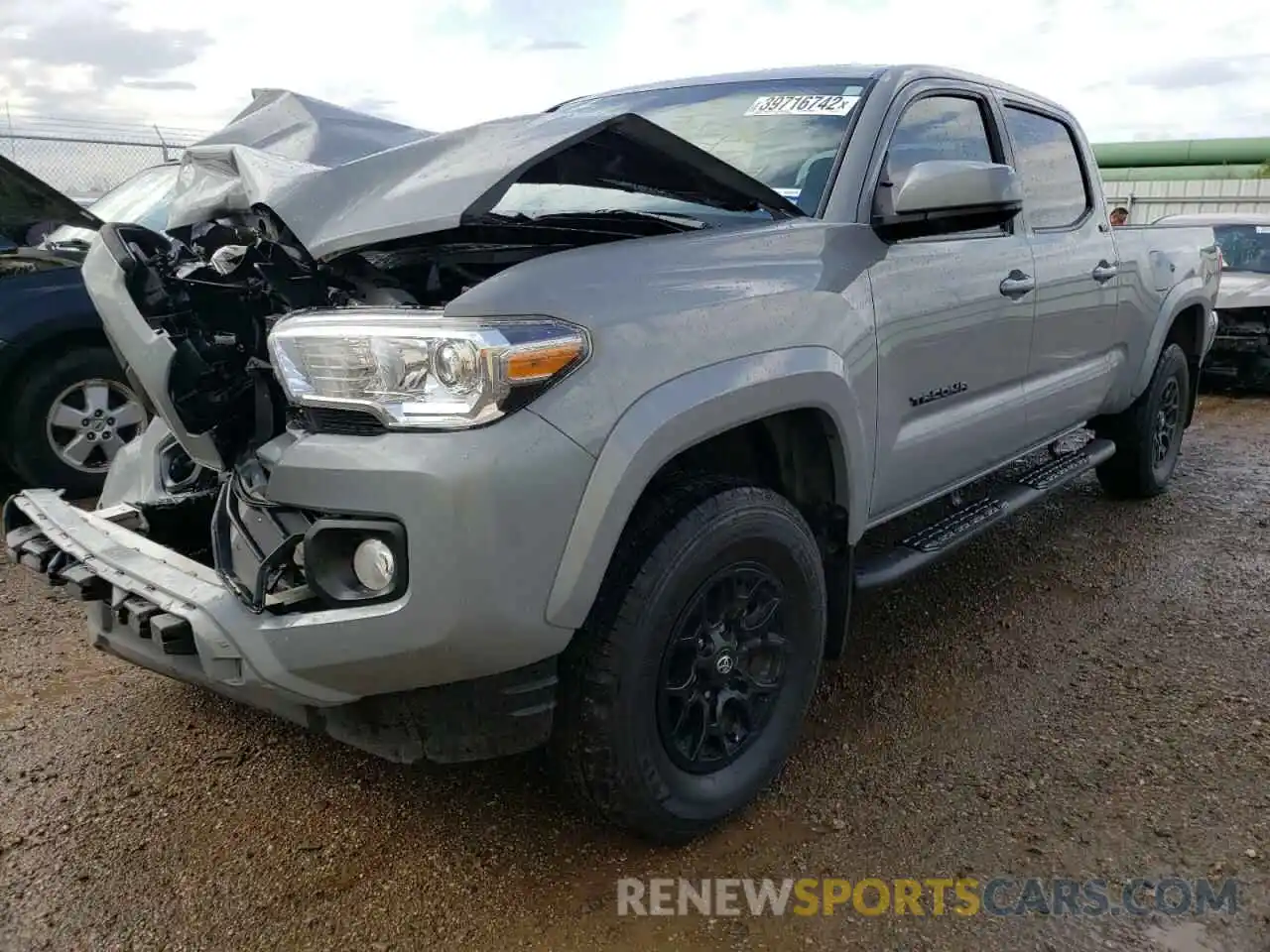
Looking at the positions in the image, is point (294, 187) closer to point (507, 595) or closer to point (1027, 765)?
point (507, 595)

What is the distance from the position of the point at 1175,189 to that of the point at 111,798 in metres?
20.8

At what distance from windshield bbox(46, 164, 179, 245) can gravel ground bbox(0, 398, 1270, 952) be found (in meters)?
2.85

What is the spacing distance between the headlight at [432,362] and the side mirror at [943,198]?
1263mm

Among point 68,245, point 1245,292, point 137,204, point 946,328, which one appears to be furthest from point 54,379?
point 1245,292

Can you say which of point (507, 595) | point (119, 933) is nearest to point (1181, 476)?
point (507, 595)

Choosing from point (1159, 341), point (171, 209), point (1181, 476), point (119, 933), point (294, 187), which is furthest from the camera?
point (1181, 476)

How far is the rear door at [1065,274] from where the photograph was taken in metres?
3.91

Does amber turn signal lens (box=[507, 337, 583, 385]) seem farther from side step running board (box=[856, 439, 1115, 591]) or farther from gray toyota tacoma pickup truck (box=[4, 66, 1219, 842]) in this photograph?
→ side step running board (box=[856, 439, 1115, 591])

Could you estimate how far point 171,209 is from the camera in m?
3.04

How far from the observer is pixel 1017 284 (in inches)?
141

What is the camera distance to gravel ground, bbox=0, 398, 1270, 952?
229 centimetres

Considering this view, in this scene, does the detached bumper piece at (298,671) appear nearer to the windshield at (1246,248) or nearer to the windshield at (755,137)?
the windshield at (755,137)

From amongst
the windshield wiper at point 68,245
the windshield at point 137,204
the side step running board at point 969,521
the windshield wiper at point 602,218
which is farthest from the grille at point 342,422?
the windshield wiper at point 68,245

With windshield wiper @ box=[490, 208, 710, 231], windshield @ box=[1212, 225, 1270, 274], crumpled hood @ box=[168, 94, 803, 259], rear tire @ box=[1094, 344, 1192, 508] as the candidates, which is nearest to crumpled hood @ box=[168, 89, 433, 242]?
crumpled hood @ box=[168, 94, 803, 259]
